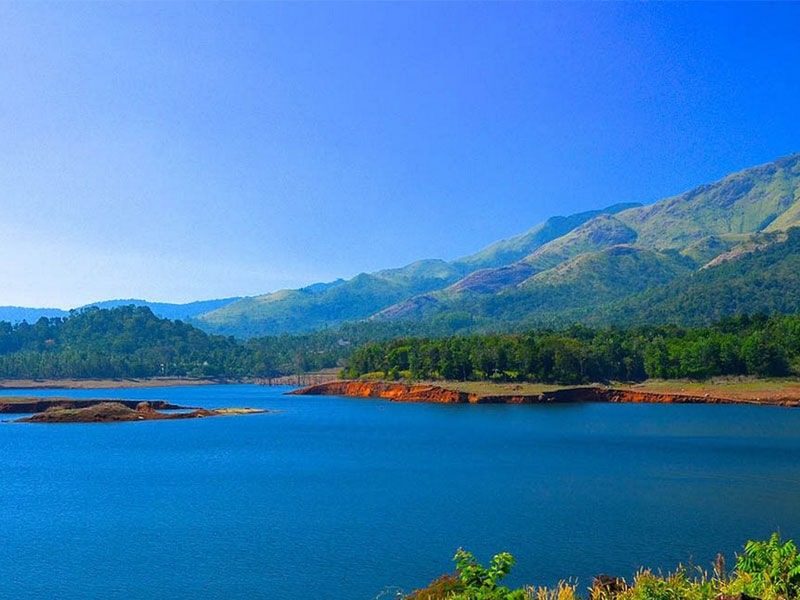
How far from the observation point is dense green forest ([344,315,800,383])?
15738cm

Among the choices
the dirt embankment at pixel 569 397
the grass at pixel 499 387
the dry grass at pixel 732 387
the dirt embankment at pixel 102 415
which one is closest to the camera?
the dirt embankment at pixel 102 415

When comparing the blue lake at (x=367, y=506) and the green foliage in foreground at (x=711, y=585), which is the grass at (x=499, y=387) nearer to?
the blue lake at (x=367, y=506)

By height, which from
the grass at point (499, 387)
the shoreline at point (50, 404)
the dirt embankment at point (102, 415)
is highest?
the shoreline at point (50, 404)

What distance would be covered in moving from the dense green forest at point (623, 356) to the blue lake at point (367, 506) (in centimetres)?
6060

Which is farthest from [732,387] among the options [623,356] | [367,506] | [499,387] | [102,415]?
[102,415]

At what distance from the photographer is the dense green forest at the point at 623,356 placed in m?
157

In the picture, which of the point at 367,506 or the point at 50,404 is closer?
the point at 367,506

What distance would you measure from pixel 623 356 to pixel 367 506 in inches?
5419

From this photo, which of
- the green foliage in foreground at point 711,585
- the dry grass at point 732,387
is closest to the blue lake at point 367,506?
the green foliage in foreground at point 711,585

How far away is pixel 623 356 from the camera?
582ft

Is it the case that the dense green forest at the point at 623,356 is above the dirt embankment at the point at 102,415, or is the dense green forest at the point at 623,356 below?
above

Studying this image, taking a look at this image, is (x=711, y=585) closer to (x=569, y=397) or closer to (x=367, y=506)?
(x=367, y=506)

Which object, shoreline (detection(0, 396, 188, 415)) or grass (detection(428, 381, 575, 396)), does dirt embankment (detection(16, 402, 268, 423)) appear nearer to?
shoreline (detection(0, 396, 188, 415))

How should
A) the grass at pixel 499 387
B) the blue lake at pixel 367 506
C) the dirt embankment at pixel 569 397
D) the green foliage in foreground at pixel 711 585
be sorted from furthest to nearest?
the grass at pixel 499 387, the dirt embankment at pixel 569 397, the blue lake at pixel 367 506, the green foliage in foreground at pixel 711 585
